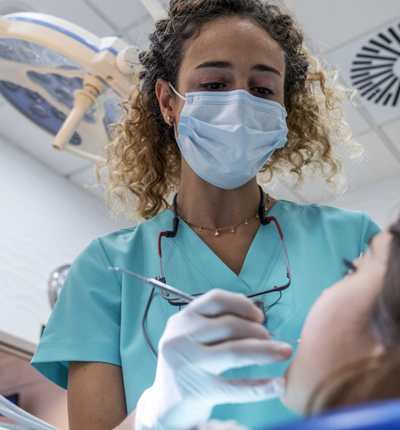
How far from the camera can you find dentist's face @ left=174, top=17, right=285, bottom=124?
1.18 meters

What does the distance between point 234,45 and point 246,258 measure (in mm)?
510

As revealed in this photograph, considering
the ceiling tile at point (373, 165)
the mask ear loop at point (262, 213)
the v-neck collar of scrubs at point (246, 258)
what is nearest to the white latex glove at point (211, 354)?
the v-neck collar of scrubs at point (246, 258)

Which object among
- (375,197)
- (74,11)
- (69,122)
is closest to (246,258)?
(69,122)

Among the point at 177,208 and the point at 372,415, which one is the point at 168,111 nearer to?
the point at 177,208

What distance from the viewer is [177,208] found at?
1337 mm

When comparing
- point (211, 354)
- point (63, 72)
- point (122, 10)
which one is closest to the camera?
point (211, 354)

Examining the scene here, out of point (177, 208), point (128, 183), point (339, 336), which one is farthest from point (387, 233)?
point (128, 183)

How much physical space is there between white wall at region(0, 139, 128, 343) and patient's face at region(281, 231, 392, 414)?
2.22 m

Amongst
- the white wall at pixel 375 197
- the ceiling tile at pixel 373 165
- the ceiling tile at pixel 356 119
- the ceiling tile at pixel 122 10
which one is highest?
the ceiling tile at pixel 122 10

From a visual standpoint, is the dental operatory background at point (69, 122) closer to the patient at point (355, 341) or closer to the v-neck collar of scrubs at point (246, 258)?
the patient at point (355, 341)

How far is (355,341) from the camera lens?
50 centimetres

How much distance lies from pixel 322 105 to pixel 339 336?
120cm

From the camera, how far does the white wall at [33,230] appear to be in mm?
2632

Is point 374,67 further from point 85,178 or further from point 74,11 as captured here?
point 85,178
